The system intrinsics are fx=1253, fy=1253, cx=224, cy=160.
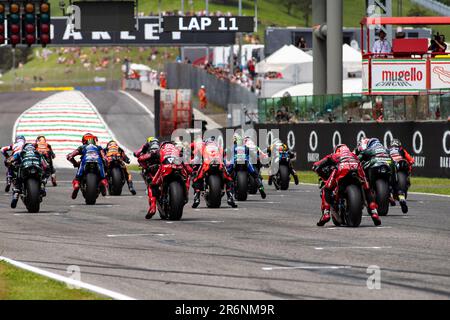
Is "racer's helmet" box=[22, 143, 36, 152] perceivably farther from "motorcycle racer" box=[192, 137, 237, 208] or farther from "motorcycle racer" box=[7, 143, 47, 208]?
"motorcycle racer" box=[192, 137, 237, 208]

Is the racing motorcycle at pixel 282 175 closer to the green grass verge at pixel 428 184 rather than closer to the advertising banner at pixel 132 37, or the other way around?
the green grass verge at pixel 428 184

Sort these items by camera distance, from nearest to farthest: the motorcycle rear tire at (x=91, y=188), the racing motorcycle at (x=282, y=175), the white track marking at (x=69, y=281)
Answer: the white track marking at (x=69, y=281) < the motorcycle rear tire at (x=91, y=188) < the racing motorcycle at (x=282, y=175)

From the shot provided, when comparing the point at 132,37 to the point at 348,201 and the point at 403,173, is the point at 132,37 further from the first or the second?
the point at 348,201

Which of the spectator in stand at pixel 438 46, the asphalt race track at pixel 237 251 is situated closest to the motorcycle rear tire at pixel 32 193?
the asphalt race track at pixel 237 251

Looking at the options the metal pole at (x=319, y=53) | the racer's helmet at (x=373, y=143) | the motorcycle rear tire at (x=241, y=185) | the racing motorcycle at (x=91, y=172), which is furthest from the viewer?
the metal pole at (x=319, y=53)

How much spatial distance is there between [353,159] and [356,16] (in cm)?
13905

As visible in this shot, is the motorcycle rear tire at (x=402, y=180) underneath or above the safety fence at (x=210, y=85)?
underneath

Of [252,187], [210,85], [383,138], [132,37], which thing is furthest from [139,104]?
[252,187]

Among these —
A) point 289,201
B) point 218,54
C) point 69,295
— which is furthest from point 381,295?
point 218,54

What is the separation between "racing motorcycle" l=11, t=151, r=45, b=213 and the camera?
22453 mm

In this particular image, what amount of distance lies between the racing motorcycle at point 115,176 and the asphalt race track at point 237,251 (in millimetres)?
4859

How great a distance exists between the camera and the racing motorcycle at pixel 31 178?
22453 mm

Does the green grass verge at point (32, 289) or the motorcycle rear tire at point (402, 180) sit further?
the motorcycle rear tire at point (402, 180)
